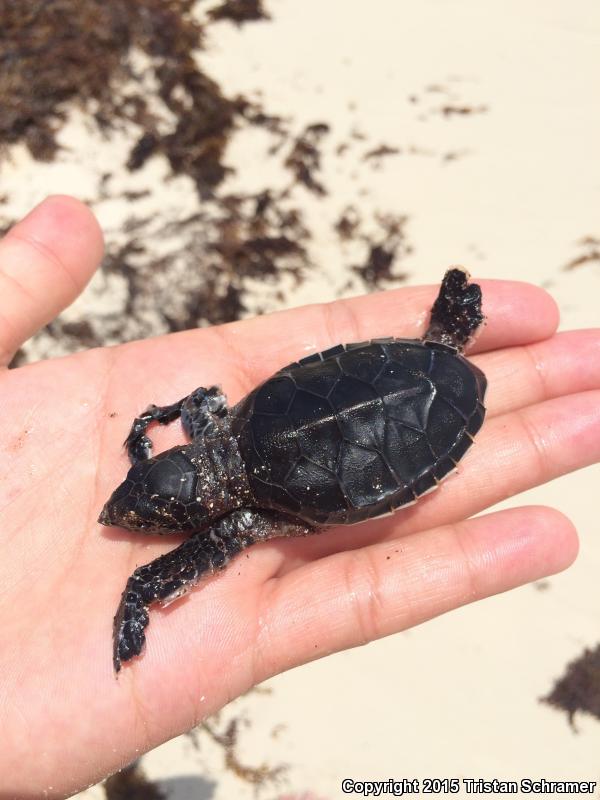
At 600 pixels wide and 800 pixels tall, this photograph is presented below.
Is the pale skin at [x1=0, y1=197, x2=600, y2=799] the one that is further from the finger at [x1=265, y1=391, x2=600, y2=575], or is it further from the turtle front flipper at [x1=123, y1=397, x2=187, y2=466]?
the turtle front flipper at [x1=123, y1=397, x2=187, y2=466]

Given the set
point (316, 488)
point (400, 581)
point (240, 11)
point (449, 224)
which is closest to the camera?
point (400, 581)

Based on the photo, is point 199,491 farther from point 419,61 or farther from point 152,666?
point 419,61

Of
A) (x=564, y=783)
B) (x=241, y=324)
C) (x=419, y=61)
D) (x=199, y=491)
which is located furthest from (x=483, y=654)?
(x=419, y=61)

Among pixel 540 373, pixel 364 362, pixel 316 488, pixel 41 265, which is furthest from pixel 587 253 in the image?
pixel 41 265

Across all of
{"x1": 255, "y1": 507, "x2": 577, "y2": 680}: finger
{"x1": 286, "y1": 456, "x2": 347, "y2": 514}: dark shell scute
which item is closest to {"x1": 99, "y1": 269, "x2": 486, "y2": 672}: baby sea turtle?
Answer: {"x1": 286, "y1": 456, "x2": 347, "y2": 514}: dark shell scute

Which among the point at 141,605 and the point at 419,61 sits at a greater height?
the point at 419,61

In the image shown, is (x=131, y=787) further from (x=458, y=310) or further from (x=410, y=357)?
(x=458, y=310)
